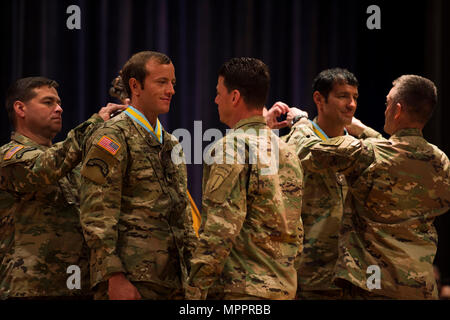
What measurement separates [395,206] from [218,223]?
97cm

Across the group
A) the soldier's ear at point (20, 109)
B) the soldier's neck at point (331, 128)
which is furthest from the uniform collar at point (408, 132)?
the soldier's ear at point (20, 109)

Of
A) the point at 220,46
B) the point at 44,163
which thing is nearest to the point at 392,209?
the point at 44,163

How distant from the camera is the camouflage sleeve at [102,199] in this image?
247 cm

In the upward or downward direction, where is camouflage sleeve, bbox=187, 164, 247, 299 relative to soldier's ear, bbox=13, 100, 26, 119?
downward

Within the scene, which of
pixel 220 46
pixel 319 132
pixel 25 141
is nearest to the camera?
pixel 25 141

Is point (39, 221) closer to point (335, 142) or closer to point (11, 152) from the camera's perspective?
point (11, 152)

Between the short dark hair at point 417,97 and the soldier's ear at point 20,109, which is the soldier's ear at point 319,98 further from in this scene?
the soldier's ear at point 20,109

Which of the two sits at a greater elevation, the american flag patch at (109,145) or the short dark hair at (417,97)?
the short dark hair at (417,97)

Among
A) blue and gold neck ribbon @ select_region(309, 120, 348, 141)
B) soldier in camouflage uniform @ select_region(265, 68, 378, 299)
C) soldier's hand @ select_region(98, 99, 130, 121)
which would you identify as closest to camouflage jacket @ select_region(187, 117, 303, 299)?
soldier in camouflage uniform @ select_region(265, 68, 378, 299)

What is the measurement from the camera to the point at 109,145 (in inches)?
102

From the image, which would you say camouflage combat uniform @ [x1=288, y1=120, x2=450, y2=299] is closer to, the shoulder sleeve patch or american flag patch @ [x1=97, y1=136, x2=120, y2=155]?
the shoulder sleeve patch

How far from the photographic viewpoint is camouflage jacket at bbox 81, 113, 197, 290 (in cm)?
249
